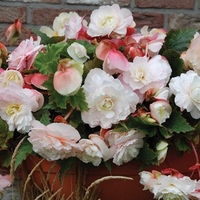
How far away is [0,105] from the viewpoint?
808mm

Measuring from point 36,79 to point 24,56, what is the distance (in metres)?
0.07

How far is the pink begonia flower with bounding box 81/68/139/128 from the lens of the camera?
30.3 inches

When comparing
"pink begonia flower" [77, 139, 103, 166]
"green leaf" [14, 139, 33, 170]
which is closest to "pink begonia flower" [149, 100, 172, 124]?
"pink begonia flower" [77, 139, 103, 166]

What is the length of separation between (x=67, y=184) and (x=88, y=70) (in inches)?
7.6

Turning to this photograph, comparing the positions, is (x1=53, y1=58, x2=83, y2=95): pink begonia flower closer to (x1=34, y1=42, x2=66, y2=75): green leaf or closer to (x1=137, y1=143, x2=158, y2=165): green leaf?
(x1=34, y1=42, x2=66, y2=75): green leaf

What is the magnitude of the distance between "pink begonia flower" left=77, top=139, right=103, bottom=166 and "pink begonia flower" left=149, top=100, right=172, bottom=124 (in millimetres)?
104

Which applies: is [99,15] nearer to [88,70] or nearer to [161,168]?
[88,70]

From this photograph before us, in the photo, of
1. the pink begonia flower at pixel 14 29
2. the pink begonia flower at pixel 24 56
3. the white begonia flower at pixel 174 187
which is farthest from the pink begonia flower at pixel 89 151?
the pink begonia flower at pixel 14 29

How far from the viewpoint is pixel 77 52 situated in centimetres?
84

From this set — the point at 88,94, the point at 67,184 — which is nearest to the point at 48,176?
the point at 67,184

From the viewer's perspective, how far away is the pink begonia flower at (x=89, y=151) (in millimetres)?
762

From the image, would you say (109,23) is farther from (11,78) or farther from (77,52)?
(11,78)

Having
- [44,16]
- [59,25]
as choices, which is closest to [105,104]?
[59,25]

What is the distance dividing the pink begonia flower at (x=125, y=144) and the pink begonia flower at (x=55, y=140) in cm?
6
